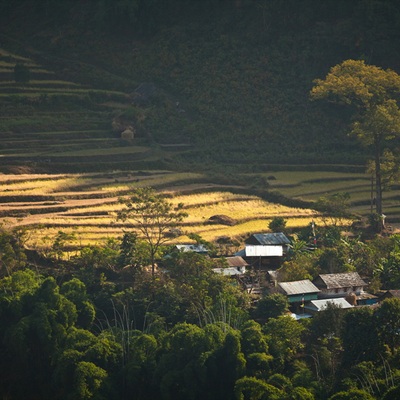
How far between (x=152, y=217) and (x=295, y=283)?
7031 mm

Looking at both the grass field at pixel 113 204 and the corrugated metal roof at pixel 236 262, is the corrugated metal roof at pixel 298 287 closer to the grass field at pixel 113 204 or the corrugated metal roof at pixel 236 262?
the corrugated metal roof at pixel 236 262

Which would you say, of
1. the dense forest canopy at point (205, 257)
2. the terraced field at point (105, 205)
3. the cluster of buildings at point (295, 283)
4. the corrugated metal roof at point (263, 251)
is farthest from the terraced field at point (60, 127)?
the cluster of buildings at point (295, 283)

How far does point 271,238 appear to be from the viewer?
5303 cm

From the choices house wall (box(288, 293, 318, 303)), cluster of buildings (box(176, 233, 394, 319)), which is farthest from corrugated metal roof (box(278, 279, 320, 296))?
house wall (box(288, 293, 318, 303))

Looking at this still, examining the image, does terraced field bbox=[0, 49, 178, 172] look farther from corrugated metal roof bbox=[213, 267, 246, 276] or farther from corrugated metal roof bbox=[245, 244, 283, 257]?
corrugated metal roof bbox=[213, 267, 246, 276]

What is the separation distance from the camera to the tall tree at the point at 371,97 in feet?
194

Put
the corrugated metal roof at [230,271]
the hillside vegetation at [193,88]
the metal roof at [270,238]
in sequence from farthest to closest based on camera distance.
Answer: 1. the hillside vegetation at [193,88]
2. the metal roof at [270,238]
3. the corrugated metal roof at [230,271]

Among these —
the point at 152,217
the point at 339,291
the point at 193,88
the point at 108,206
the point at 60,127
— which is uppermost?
the point at 193,88

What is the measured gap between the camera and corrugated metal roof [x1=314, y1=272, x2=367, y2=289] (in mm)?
48375

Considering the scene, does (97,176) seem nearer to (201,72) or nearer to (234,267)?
(234,267)

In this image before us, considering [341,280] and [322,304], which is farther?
[341,280]

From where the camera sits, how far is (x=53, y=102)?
69.6 metres

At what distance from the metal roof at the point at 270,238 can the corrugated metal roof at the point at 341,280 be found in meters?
4.35

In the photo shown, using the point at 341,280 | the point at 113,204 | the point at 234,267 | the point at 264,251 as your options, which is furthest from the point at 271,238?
the point at 113,204
